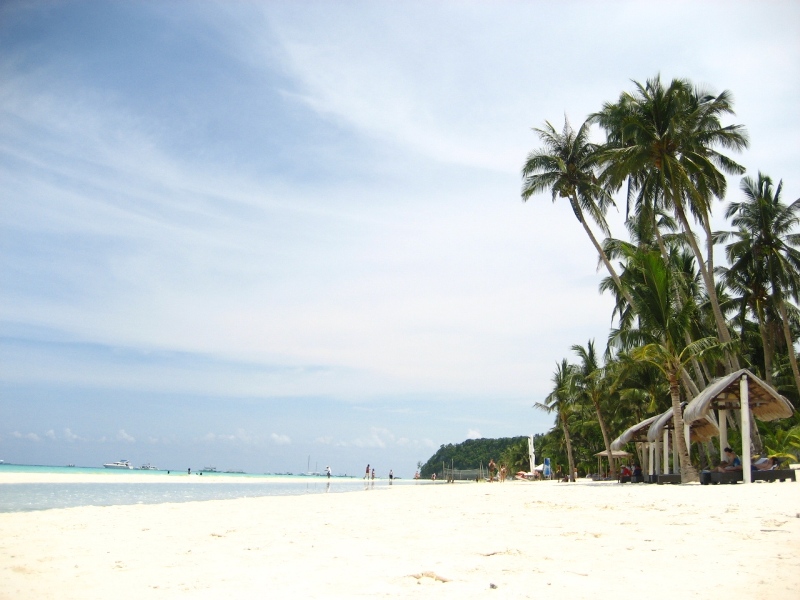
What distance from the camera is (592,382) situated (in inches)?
1393

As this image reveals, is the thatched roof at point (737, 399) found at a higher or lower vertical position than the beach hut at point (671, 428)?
higher

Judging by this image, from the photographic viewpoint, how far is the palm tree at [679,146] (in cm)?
2225

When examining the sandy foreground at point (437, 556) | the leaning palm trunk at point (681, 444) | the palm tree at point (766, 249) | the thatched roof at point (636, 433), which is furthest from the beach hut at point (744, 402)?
the palm tree at point (766, 249)

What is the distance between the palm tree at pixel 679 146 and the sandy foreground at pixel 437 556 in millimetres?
16435

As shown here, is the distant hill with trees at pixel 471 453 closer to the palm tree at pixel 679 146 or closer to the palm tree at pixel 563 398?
the palm tree at pixel 563 398

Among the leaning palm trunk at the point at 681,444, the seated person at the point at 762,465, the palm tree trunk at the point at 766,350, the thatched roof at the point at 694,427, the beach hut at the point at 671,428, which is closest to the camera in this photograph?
the seated person at the point at 762,465

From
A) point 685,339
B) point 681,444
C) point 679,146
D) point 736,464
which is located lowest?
point 736,464

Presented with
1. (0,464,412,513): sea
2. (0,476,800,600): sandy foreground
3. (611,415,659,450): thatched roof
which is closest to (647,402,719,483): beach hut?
(611,415,659,450): thatched roof

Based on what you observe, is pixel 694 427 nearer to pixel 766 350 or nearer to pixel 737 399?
pixel 737 399

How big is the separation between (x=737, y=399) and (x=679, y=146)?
423 inches

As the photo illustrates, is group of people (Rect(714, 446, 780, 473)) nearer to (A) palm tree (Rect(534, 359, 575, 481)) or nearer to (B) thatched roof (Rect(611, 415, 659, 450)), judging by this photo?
(B) thatched roof (Rect(611, 415, 659, 450))

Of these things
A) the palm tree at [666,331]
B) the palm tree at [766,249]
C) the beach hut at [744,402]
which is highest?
the palm tree at [766,249]

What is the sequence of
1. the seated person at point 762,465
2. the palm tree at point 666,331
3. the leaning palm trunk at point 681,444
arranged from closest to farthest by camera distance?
the seated person at point 762,465 < the leaning palm trunk at point 681,444 < the palm tree at point 666,331

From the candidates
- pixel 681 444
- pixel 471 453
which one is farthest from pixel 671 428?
pixel 471 453
